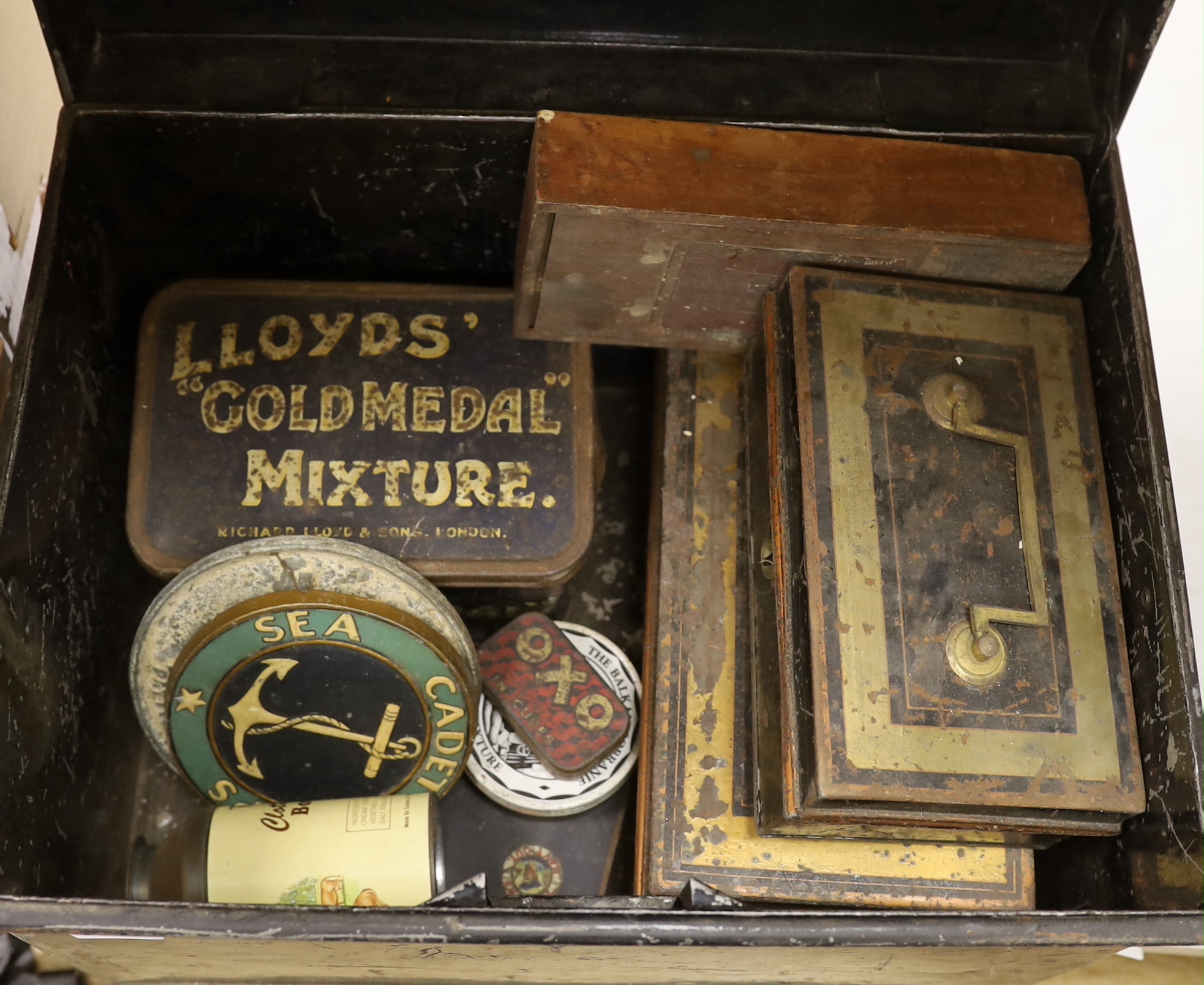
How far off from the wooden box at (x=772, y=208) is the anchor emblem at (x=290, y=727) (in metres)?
0.64

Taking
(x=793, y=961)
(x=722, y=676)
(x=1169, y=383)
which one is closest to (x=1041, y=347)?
(x=1169, y=383)

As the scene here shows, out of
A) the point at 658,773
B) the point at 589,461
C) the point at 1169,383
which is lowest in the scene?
the point at 658,773

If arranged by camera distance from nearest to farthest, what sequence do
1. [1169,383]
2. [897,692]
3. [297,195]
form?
[897,692] → [297,195] → [1169,383]

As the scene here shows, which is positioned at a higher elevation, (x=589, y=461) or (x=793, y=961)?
(x=589, y=461)

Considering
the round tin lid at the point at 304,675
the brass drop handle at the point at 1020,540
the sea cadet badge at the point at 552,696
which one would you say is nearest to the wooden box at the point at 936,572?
the brass drop handle at the point at 1020,540

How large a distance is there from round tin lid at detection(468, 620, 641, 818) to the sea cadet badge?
0.09ft

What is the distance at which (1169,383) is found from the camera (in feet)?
6.13

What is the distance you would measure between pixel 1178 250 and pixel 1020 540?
84 centimetres

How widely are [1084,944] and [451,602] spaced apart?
39.2 inches

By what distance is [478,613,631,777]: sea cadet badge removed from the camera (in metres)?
1.64

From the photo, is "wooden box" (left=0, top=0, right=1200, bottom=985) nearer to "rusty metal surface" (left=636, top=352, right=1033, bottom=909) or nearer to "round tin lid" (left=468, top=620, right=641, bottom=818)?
"rusty metal surface" (left=636, top=352, right=1033, bottom=909)

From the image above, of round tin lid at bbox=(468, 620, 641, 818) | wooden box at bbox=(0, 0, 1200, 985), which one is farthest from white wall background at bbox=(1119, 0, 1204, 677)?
round tin lid at bbox=(468, 620, 641, 818)

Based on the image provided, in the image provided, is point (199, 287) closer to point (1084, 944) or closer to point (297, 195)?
point (297, 195)

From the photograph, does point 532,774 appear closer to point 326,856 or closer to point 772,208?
point 326,856
